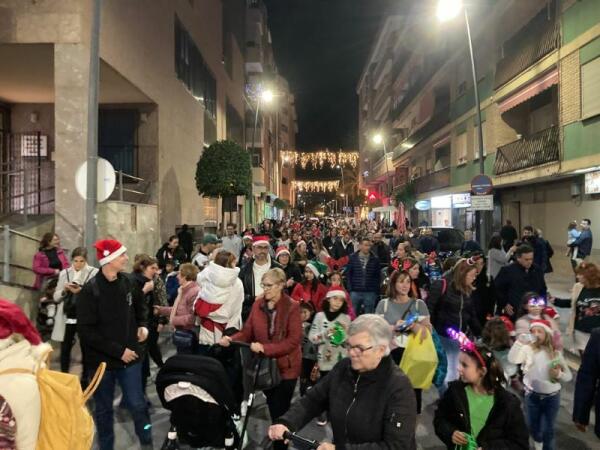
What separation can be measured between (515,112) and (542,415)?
21351mm

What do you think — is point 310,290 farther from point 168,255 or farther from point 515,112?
→ point 515,112

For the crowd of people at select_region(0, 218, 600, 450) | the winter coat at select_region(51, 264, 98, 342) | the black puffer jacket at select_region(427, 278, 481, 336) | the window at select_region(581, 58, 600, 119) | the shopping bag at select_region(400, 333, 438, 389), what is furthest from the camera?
the window at select_region(581, 58, 600, 119)

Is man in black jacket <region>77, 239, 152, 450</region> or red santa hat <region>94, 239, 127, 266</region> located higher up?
red santa hat <region>94, 239, 127, 266</region>

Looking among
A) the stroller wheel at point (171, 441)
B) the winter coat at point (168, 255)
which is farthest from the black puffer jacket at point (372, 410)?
the winter coat at point (168, 255)

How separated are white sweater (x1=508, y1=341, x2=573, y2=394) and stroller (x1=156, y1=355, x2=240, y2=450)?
8.61 ft

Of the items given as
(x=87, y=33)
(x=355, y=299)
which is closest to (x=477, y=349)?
(x=355, y=299)

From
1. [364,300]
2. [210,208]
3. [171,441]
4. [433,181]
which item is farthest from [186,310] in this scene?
[433,181]

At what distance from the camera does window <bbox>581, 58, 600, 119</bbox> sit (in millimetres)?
15402

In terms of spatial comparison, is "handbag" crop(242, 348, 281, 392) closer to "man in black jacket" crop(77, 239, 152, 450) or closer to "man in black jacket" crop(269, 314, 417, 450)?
"man in black jacket" crop(77, 239, 152, 450)

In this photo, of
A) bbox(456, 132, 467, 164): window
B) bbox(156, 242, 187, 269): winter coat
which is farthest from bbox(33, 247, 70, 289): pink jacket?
bbox(456, 132, 467, 164): window

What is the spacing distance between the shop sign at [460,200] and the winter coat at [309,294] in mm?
21625

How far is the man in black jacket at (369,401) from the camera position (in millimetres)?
2754

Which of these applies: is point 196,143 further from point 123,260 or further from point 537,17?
point 123,260

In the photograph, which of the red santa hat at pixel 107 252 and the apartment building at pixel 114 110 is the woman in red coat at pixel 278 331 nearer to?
the red santa hat at pixel 107 252
